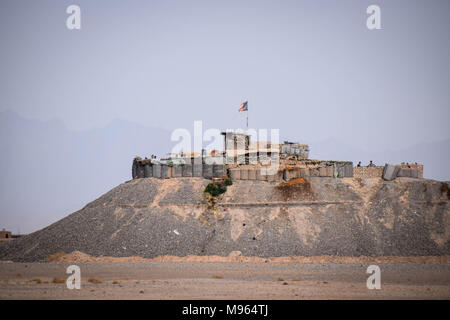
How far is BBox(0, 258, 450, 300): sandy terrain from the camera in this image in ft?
101

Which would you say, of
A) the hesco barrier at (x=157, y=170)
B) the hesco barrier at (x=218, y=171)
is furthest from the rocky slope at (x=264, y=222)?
the hesco barrier at (x=157, y=170)

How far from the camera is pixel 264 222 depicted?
53969 mm

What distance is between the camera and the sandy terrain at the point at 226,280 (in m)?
30.7

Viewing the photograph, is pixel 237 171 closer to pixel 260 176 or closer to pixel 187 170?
pixel 260 176

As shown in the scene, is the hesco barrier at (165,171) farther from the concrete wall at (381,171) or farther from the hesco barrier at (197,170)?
the concrete wall at (381,171)

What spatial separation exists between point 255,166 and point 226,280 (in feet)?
87.3

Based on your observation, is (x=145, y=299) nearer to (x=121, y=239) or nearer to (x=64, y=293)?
(x=64, y=293)

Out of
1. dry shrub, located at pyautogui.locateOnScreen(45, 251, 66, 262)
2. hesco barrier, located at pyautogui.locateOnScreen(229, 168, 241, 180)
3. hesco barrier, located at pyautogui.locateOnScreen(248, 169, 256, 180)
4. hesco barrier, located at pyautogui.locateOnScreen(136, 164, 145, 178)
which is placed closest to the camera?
dry shrub, located at pyautogui.locateOnScreen(45, 251, 66, 262)

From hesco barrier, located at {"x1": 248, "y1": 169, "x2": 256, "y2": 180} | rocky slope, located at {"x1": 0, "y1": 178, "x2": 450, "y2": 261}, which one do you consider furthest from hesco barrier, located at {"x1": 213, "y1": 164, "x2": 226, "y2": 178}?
hesco barrier, located at {"x1": 248, "y1": 169, "x2": 256, "y2": 180}

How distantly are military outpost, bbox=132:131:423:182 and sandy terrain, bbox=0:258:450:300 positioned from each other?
15.0 metres

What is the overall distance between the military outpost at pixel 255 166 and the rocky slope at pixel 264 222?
5.51ft

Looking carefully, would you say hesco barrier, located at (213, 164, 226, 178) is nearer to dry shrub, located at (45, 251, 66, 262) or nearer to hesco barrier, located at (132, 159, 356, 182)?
hesco barrier, located at (132, 159, 356, 182)

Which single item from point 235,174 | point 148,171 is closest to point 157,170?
point 148,171
